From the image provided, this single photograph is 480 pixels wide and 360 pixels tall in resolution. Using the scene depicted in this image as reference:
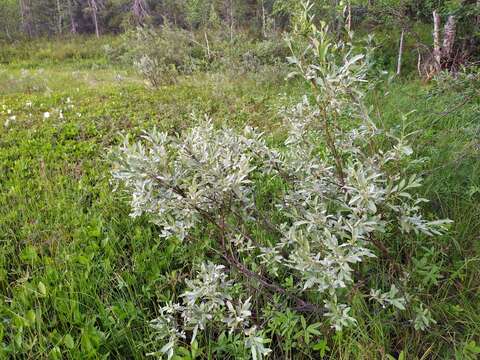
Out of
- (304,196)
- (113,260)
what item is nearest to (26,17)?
(113,260)

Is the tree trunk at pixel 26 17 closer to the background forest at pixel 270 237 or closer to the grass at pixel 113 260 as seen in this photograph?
the grass at pixel 113 260

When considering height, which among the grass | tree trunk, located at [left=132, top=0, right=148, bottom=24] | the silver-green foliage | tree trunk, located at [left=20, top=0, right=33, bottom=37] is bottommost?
the grass

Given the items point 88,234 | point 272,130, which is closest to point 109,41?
point 272,130

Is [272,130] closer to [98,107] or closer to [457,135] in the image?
[457,135]

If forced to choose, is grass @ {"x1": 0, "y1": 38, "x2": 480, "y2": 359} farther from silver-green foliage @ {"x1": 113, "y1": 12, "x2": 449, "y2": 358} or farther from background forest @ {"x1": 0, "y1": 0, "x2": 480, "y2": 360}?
silver-green foliage @ {"x1": 113, "y1": 12, "x2": 449, "y2": 358}

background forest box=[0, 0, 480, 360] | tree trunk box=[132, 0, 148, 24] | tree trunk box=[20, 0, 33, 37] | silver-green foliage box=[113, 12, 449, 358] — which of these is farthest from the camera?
tree trunk box=[20, 0, 33, 37]

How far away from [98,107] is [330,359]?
620 centimetres

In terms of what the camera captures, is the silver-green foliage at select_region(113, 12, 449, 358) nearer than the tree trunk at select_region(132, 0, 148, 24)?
Yes

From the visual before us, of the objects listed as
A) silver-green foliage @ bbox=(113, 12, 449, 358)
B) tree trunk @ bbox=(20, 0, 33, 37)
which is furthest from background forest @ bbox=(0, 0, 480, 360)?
tree trunk @ bbox=(20, 0, 33, 37)

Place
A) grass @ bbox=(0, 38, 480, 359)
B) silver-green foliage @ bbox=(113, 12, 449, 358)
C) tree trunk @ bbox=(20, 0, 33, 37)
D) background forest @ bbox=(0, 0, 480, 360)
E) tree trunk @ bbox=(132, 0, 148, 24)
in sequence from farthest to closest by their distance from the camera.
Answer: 1. tree trunk @ bbox=(20, 0, 33, 37)
2. tree trunk @ bbox=(132, 0, 148, 24)
3. grass @ bbox=(0, 38, 480, 359)
4. background forest @ bbox=(0, 0, 480, 360)
5. silver-green foliage @ bbox=(113, 12, 449, 358)

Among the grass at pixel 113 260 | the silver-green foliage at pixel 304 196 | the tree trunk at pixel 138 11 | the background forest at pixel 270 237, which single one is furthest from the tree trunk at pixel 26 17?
the silver-green foliage at pixel 304 196

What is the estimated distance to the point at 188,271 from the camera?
2396mm

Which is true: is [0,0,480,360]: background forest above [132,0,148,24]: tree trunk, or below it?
below

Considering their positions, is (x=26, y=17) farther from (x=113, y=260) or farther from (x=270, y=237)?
(x=270, y=237)
